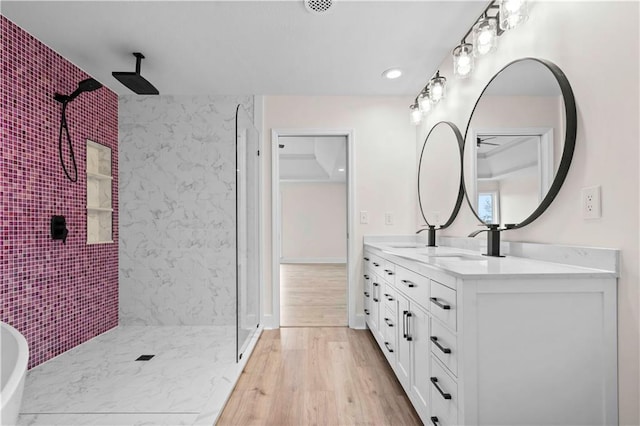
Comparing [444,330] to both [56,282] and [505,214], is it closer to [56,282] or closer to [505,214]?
[505,214]

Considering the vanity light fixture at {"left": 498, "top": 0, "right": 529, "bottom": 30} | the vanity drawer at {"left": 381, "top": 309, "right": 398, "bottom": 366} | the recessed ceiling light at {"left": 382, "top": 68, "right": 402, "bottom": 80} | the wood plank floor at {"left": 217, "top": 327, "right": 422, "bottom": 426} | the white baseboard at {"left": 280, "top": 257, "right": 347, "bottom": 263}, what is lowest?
the white baseboard at {"left": 280, "top": 257, "right": 347, "bottom": 263}

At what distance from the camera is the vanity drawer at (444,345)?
1.24 metres

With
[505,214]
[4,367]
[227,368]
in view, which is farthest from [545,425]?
[227,368]

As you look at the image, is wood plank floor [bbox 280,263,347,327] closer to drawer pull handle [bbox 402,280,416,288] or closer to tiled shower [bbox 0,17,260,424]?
tiled shower [bbox 0,17,260,424]

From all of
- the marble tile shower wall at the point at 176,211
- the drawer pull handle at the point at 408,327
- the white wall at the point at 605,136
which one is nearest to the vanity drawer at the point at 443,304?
the drawer pull handle at the point at 408,327

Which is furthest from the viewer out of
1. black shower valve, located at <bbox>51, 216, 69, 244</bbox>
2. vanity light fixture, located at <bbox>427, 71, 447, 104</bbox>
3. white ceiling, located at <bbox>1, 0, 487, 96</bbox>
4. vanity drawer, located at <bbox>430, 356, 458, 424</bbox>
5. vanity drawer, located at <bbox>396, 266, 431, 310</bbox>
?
vanity light fixture, located at <bbox>427, 71, 447, 104</bbox>

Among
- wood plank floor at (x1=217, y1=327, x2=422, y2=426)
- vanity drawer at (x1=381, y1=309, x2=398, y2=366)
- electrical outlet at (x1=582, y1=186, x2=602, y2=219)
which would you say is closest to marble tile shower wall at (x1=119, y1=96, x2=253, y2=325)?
wood plank floor at (x1=217, y1=327, x2=422, y2=426)

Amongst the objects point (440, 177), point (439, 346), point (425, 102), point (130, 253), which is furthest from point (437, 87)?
point (130, 253)

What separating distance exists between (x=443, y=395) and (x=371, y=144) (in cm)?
251

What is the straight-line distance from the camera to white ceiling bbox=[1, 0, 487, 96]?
2010 millimetres

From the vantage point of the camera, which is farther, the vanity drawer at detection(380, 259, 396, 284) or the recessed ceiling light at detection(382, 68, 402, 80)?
the recessed ceiling light at detection(382, 68, 402, 80)

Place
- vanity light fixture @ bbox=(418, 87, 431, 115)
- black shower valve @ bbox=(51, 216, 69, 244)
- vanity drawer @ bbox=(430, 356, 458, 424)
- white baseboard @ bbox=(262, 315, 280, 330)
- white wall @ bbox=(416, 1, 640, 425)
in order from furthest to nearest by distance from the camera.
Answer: white baseboard @ bbox=(262, 315, 280, 330), vanity light fixture @ bbox=(418, 87, 431, 115), black shower valve @ bbox=(51, 216, 69, 244), vanity drawer @ bbox=(430, 356, 458, 424), white wall @ bbox=(416, 1, 640, 425)

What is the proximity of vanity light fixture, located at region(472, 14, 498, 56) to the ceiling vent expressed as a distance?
861 mm

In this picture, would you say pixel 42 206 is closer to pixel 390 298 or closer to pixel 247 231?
pixel 247 231
